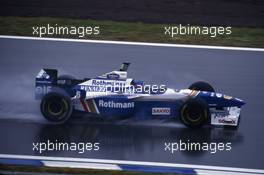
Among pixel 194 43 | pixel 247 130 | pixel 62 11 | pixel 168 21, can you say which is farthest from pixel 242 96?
pixel 62 11

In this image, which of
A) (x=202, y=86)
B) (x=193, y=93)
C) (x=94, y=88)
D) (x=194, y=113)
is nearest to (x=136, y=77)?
(x=202, y=86)

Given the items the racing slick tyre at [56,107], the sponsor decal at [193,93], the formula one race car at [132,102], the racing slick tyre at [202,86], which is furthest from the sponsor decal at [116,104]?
the racing slick tyre at [202,86]

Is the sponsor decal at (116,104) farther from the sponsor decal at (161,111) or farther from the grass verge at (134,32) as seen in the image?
the grass verge at (134,32)

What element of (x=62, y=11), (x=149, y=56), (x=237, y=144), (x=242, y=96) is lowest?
(x=237, y=144)

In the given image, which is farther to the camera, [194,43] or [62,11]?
[62,11]

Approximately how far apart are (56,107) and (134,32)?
11.0 feet

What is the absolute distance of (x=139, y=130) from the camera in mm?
10273

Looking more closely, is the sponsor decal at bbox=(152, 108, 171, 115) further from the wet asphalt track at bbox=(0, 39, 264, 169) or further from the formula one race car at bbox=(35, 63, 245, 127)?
the wet asphalt track at bbox=(0, 39, 264, 169)

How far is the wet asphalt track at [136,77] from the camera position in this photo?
32.5ft

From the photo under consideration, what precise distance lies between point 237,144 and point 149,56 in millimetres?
3012

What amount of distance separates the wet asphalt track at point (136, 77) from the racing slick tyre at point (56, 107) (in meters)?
0.15

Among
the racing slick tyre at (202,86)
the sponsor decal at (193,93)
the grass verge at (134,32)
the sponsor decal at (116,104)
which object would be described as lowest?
the sponsor decal at (116,104)

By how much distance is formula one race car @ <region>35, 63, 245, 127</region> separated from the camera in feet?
33.6

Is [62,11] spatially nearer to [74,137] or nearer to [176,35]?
[176,35]
